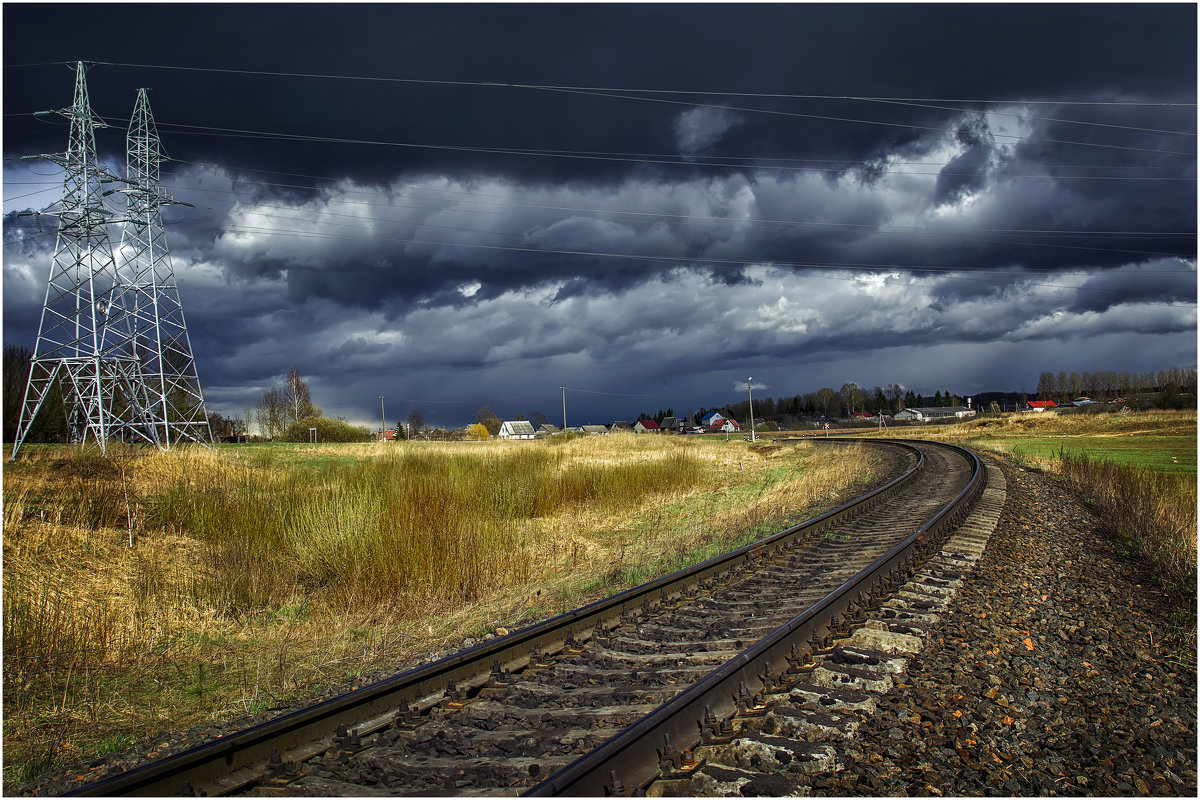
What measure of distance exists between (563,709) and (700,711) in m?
0.94

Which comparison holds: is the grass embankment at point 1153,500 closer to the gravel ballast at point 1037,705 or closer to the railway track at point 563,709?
the gravel ballast at point 1037,705

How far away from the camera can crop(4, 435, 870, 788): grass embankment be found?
530cm

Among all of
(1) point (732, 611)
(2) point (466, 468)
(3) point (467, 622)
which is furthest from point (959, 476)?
(3) point (467, 622)

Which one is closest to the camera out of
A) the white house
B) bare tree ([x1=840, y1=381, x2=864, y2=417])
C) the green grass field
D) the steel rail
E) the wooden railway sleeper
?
the steel rail

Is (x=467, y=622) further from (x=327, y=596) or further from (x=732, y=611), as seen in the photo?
(x=732, y=611)

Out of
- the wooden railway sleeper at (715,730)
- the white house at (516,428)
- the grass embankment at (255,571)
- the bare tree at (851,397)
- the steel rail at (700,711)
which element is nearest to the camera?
the steel rail at (700,711)

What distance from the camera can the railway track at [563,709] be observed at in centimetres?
354

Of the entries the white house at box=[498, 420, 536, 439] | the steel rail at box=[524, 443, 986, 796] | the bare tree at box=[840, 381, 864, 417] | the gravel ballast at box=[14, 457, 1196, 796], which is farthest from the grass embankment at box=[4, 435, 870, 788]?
the bare tree at box=[840, 381, 864, 417]

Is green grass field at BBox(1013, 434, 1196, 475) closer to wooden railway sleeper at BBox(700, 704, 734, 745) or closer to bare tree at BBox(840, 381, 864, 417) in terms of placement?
wooden railway sleeper at BBox(700, 704, 734, 745)

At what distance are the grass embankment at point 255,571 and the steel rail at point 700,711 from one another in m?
2.80

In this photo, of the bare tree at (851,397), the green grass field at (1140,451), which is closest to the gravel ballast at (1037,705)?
the green grass field at (1140,451)

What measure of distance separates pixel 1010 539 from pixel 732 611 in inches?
→ 224

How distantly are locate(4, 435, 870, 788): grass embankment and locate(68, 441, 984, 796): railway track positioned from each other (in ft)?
3.67

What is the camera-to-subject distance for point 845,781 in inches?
136
